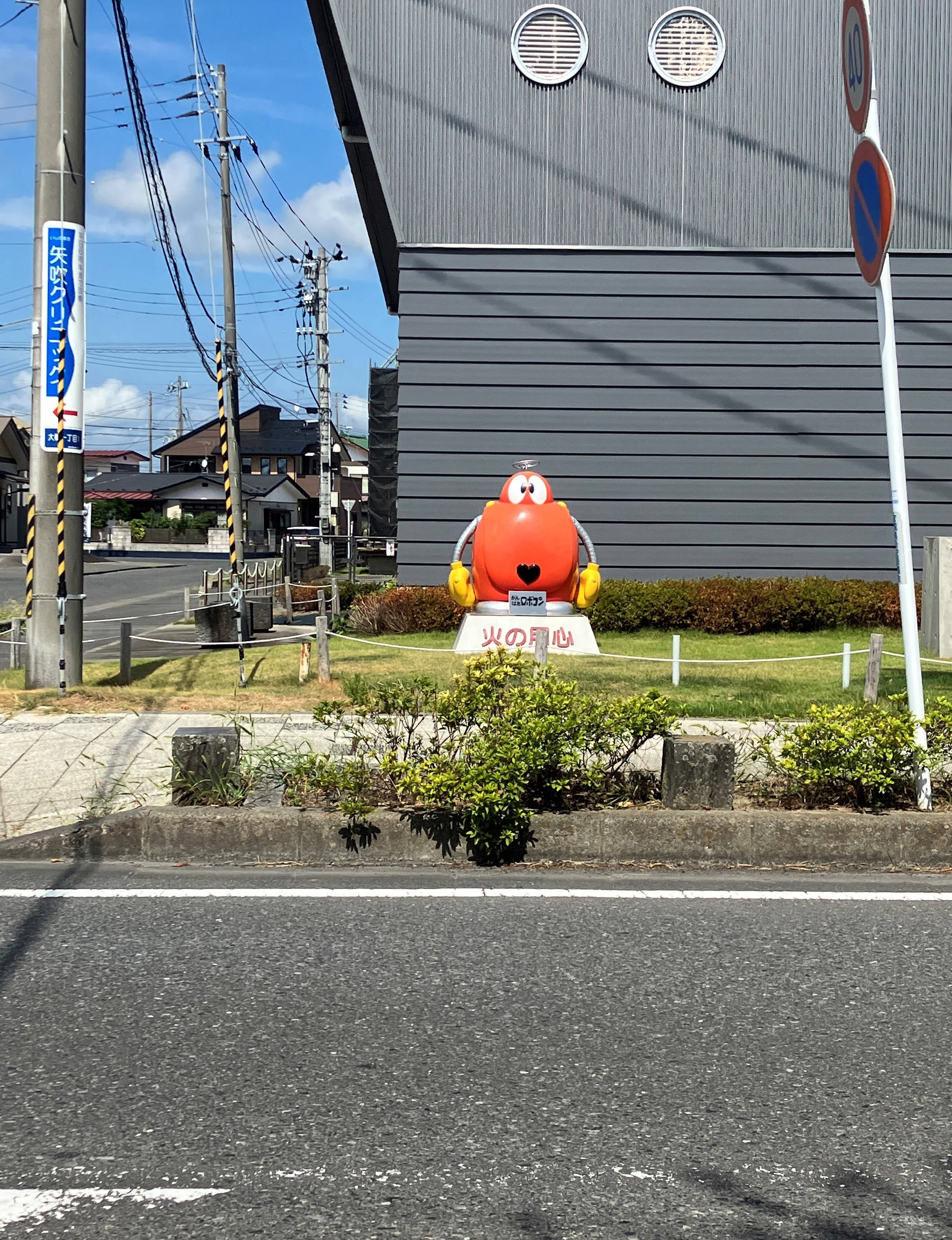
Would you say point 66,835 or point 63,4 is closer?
point 66,835

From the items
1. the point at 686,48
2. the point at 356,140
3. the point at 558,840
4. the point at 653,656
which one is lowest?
the point at 558,840

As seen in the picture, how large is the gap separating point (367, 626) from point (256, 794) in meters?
11.3

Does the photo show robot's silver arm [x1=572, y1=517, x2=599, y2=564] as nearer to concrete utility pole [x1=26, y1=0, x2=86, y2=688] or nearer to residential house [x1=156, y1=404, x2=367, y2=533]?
concrete utility pole [x1=26, y1=0, x2=86, y2=688]

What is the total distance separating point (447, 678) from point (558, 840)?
6.67 m

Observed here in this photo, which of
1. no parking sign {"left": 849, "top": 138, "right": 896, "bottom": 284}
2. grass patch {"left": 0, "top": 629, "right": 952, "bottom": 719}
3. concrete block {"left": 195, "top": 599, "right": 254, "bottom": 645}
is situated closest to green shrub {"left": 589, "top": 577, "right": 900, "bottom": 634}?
grass patch {"left": 0, "top": 629, "right": 952, "bottom": 719}

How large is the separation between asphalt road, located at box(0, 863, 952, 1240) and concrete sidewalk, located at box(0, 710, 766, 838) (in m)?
1.62

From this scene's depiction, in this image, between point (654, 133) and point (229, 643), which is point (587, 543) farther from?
point (654, 133)

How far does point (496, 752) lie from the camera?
637cm

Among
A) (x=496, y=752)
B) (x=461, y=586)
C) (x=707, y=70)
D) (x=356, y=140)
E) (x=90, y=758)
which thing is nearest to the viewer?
(x=496, y=752)

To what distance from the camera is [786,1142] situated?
3400 mm

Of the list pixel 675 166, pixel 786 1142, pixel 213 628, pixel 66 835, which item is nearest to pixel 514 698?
pixel 66 835

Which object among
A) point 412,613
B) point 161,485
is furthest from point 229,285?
point 161,485

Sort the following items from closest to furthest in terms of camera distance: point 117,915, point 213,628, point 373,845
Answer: point 117,915 → point 373,845 → point 213,628

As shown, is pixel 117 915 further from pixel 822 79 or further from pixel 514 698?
pixel 822 79
